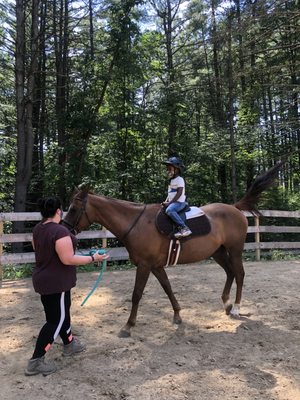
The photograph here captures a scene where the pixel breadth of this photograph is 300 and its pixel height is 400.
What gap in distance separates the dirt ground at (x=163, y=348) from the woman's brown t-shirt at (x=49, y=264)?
36.5 inches

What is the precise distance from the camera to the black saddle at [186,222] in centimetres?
538

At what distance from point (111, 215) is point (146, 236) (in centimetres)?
58

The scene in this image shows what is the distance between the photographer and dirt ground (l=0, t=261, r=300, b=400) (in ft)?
11.8

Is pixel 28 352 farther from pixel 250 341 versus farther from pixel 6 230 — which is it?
pixel 6 230

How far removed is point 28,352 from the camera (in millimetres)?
4469

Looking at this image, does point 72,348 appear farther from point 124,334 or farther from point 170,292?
point 170,292

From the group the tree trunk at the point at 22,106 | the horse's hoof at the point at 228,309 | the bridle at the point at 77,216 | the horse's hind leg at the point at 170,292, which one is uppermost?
the tree trunk at the point at 22,106

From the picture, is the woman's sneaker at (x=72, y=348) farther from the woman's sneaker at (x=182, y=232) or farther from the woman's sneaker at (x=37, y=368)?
the woman's sneaker at (x=182, y=232)

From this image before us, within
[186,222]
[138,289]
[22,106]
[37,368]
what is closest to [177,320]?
[138,289]

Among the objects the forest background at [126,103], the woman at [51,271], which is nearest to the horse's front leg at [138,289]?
the woman at [51,271]

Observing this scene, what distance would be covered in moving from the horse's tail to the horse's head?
9.31 feet

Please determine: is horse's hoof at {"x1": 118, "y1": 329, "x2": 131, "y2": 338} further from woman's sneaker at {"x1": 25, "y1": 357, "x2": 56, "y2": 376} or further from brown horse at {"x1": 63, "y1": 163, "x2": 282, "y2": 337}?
woman's sneaker at {"x1": 25, "y1": 357, "x2": 56, "y2": 376}

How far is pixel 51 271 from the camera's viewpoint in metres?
3.79

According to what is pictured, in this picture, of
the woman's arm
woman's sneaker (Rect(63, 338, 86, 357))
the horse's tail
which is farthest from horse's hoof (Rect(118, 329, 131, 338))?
the horse's tail
